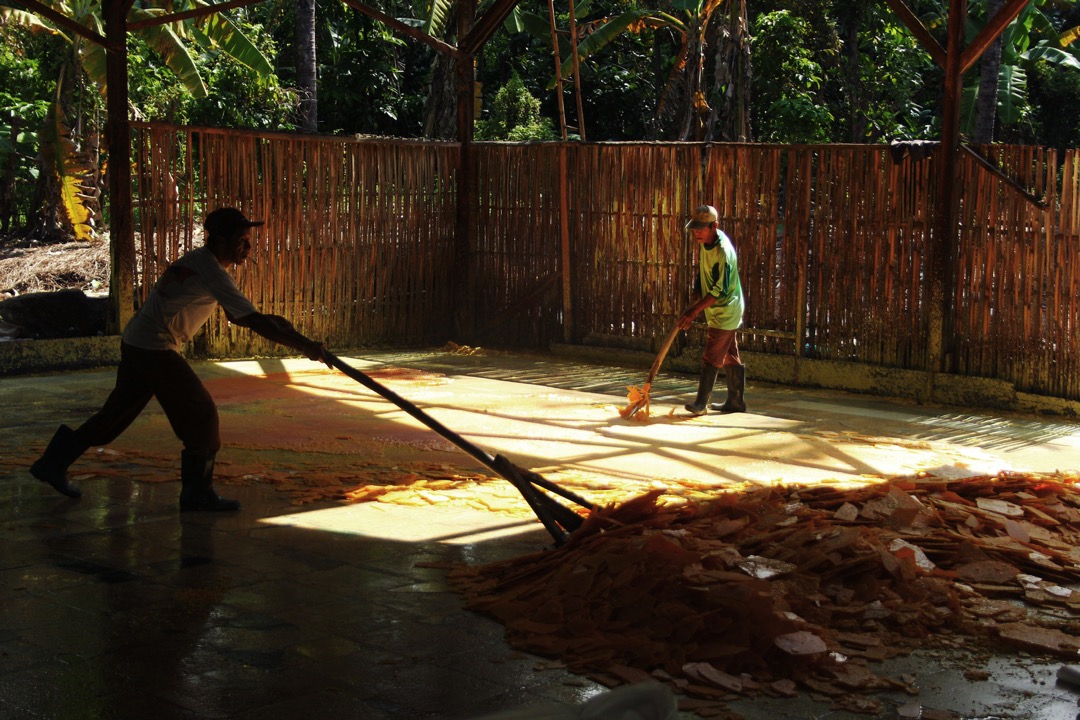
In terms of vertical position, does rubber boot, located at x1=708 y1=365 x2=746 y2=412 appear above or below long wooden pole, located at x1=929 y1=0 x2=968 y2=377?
below

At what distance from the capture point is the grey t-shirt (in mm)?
6574

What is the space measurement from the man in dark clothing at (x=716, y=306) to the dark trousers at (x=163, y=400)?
15.4 ft

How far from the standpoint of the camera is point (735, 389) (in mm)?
10664

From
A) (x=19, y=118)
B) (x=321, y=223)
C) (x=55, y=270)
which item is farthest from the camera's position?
(x=19, y=118)

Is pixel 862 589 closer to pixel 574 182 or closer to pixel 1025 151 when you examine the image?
pixel 1025 151

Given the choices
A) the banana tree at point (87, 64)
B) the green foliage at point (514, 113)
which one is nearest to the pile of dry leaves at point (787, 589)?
the banana tree at point (87, 64)

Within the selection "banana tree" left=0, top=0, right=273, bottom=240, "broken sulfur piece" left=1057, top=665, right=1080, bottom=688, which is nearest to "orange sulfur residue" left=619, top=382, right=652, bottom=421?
"broken sulfur piece" left=1057, top=665, right=1080, bottom=688

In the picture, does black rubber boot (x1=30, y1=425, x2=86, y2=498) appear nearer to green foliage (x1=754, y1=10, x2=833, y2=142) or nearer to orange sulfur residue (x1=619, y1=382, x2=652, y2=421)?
orange sulfur residue (x1=619, y1=382, x2=652, y2=421)

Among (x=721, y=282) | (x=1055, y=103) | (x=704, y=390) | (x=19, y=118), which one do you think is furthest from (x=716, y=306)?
(x=1055, y=103)

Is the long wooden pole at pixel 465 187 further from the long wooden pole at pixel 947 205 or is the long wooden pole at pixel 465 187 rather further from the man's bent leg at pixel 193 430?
the man's bent leg at pixel 193 430

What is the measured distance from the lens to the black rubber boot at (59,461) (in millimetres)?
7041

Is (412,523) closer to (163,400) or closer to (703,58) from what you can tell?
(163,400)

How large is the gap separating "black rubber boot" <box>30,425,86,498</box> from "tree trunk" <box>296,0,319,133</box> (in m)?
13.3

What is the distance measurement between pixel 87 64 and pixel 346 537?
1274 cm
